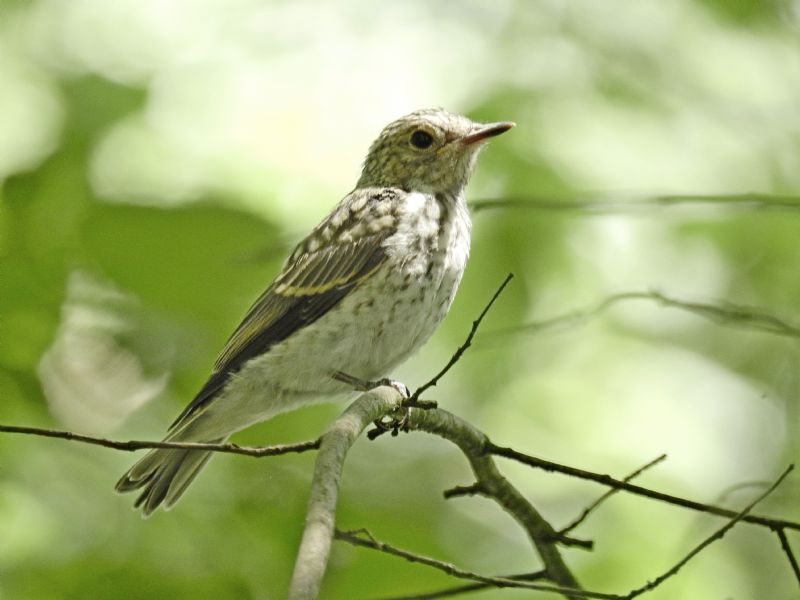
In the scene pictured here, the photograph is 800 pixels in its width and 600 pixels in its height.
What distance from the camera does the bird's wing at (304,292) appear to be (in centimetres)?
418

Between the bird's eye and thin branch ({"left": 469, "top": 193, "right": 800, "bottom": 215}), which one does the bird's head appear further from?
thin branch ({"left": 469, "top": 193, "right": 800, "bottom": 215})

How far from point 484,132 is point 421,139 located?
0.35 metres

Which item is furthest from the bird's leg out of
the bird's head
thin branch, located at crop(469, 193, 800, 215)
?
the bird's head

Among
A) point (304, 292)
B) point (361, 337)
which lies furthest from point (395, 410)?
point (304, 292)

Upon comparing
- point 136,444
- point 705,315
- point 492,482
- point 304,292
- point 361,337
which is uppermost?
point 705,315

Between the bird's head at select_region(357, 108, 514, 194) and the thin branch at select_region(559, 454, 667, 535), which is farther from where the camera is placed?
the bird's head at select_region(357, 108, 514, 194)

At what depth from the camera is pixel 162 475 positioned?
13.5ft

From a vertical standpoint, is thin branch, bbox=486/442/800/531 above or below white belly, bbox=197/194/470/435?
below

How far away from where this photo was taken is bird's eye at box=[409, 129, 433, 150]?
481 centimetres

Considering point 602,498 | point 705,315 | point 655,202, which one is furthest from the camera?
point 705,315

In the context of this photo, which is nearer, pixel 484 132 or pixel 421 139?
pixel 484 132

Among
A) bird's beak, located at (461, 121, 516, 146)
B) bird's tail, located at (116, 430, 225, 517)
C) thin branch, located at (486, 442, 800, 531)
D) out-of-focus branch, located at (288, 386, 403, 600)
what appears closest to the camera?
out-of-focus branch, located at (288, 386, 403, 600)

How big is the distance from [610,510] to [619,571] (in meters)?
0.44

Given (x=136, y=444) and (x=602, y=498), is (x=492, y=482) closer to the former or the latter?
(x=602, y=498)
